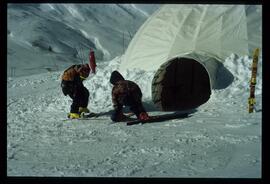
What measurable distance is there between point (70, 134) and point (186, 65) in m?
4.18

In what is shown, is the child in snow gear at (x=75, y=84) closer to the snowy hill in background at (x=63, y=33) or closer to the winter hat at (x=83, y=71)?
the winter hat at (x=83, y=71)

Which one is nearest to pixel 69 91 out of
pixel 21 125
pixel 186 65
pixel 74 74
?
pixel 74 74

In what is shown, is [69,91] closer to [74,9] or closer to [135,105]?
[135,105]

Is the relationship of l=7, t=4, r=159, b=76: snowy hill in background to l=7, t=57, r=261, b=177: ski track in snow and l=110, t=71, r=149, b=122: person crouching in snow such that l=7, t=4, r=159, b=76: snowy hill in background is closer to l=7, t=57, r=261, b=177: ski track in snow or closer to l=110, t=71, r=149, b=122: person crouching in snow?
l=7, t=57, r=261, b=177: ski track in snow

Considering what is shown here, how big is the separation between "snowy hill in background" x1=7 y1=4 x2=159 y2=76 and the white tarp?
13.3 metres

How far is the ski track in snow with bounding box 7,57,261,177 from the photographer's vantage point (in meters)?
5.34

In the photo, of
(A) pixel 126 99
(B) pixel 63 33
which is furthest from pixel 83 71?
(B) pixel 63 33

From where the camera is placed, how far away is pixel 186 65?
33.1 ft

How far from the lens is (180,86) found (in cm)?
1005

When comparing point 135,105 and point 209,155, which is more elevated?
point 135,105

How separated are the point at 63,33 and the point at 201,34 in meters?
26.9

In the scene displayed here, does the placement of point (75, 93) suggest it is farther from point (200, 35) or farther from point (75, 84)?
point (200, 35)

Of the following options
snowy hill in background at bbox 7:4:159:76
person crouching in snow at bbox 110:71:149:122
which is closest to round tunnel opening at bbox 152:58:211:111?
person crouching in snow at bbox 110:71:149:122
